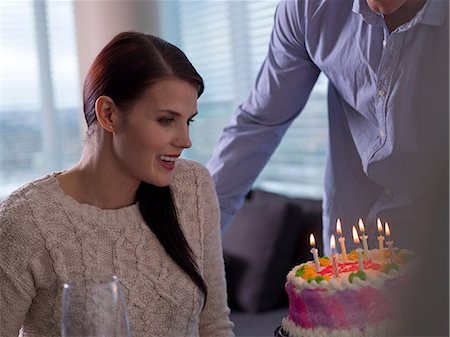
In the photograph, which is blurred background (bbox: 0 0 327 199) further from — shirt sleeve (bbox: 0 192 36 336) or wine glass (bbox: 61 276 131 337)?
wine glass (bbox: 61 276 131 337)

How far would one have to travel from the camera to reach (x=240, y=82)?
4.73m

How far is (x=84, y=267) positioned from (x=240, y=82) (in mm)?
3263

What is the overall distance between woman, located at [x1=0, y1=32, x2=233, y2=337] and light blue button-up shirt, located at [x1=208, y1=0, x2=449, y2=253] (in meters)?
0.38

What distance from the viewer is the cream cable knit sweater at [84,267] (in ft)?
5.06

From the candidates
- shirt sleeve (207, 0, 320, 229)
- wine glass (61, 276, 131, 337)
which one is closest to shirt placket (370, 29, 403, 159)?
shirt sleeve (207, 0, 320, 229)

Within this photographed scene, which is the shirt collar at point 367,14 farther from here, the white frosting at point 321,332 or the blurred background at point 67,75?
the blurred background at point 67,75

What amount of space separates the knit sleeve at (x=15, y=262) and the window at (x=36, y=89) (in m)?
3.70

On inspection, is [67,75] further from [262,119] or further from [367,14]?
[367,14]

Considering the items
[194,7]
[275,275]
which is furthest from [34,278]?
[194,7]

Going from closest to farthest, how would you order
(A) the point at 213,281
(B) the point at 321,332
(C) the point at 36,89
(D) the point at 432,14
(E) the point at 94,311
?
(E) the point at 94,311 < (B) the point at 321,332 < (D) the point at 432,14 < (A) the point at 213,281 < (C) the point at 36,89

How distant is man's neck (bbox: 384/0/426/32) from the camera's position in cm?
150

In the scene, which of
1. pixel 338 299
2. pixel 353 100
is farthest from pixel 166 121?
pixel 338 299

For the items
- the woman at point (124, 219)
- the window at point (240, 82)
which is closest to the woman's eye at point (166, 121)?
the woman at point (124, 219)

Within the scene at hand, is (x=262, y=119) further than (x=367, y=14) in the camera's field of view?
Yes
